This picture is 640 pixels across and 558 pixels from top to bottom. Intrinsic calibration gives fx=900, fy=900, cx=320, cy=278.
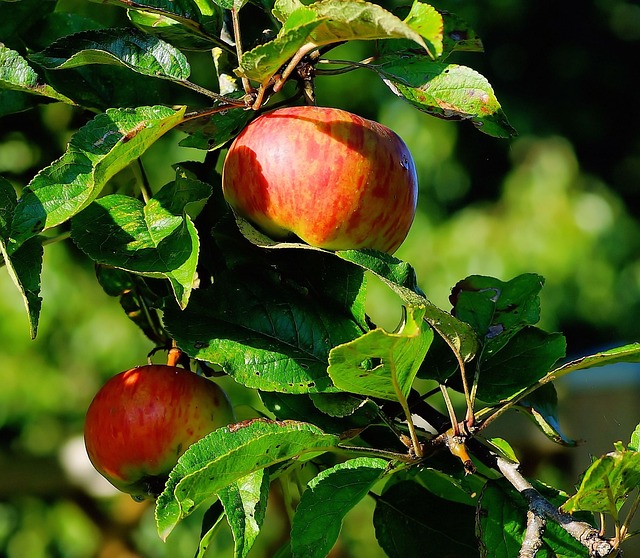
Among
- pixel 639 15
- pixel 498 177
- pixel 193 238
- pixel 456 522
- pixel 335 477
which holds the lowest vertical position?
pixel 498 177

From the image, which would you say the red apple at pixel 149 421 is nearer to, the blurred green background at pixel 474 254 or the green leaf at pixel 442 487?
the green leaf at pixel 442 487

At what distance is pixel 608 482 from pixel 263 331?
0.80 ft

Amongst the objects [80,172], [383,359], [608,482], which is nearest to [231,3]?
[80,172]

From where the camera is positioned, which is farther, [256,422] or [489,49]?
[489,49]

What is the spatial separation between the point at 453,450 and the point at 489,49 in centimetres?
437

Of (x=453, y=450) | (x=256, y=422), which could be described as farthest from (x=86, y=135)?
(x=453, y=450)

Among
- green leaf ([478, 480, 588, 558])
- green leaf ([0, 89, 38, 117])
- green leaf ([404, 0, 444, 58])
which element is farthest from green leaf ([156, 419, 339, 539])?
green leaf ([0, 89, 38, 117])

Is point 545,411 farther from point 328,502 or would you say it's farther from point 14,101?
point 14,101

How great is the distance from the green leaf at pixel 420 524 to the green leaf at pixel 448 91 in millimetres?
304

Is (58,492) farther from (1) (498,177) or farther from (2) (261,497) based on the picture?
(1) (498,177)

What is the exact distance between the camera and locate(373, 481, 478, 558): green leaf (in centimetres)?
71

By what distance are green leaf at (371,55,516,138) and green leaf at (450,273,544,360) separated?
0.44ft

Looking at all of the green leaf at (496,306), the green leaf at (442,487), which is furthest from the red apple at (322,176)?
the green leaf at (442,487)

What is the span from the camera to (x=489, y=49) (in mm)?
4676
